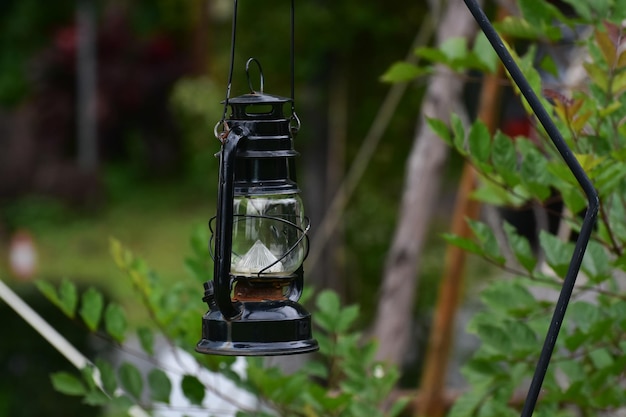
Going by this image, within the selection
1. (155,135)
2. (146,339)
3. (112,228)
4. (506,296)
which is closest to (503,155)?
(506,296)

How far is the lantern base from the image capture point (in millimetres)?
1361

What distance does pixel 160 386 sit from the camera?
6.26ft

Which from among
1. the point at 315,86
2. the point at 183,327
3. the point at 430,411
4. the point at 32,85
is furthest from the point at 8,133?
the point at 183,327

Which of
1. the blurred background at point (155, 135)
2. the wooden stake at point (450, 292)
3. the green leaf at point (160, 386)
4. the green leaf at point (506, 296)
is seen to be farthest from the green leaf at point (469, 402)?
the blurred background at point (155, 135)

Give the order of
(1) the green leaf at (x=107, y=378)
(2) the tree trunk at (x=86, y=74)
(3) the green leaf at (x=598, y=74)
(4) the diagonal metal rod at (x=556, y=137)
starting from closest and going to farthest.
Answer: (4) the diagonal metal rod at (x=556, y=137)
(3) the green leaf at (x=598, y=74)
(1) the green leaf at (x=107, y=378)
(2) the tree trunk at (x=86, y=74)

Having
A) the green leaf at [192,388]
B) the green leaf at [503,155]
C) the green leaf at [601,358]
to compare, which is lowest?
the green leaf at [192,388]

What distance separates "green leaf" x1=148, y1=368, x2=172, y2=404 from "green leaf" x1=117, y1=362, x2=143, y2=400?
40mm

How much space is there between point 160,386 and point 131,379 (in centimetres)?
7

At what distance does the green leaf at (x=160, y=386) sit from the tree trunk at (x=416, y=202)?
7.17ft

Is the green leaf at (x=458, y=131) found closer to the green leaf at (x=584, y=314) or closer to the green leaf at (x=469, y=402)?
the green leaf at (x=584, y=314)

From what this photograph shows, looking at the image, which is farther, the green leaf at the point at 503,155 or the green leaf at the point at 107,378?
the green leaf at the point at 107,378

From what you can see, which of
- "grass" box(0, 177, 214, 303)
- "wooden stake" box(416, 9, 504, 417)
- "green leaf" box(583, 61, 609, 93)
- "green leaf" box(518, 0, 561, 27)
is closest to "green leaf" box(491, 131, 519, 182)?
"green leaf" box(583, 61, 609, 93)

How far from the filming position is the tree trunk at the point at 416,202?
4.01m

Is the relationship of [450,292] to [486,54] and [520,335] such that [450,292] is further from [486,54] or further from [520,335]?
[520,335]
